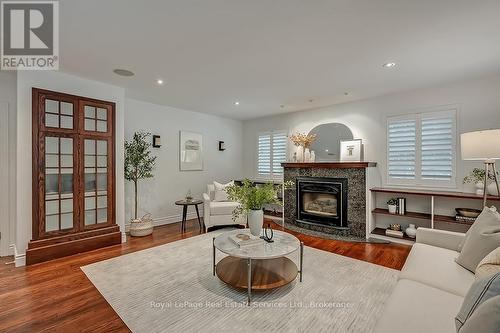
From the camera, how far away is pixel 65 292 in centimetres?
235

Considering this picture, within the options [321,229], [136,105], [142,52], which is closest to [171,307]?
[142,52]

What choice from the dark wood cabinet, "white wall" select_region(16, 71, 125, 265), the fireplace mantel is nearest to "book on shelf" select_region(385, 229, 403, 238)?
the fireplace mantel

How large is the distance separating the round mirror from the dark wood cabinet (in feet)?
12.8

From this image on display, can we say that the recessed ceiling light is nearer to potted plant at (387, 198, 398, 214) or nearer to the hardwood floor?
the hardwood floor

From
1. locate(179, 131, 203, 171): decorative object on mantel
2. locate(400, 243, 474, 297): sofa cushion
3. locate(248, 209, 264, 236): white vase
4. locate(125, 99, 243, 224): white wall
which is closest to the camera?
locate(400, 243, 474, 297): sofa cushion

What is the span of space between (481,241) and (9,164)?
216 inches

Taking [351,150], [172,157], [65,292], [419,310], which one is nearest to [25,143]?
[65,292]

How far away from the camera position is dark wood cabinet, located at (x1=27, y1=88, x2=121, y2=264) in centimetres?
310

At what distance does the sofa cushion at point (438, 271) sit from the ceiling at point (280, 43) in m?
2.09

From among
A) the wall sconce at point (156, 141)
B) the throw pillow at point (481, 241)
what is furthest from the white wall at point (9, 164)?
the throw pillow at point (481, 241)

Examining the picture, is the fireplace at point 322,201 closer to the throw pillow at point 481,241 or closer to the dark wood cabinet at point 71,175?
the throw pillow at point 481,241

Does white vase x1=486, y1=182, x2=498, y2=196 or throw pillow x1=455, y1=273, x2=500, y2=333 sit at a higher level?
white vase x1=486, y1=182, x2=498, y2=196

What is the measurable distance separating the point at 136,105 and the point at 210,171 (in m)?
2.26

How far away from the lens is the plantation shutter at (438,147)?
366cm
